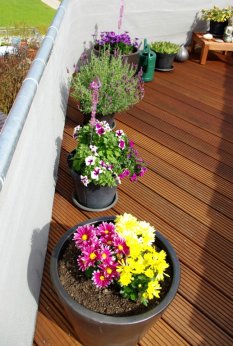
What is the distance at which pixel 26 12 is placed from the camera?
27.1 metres

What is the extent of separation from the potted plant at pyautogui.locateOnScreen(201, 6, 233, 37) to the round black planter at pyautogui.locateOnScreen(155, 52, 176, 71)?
95 centimetres

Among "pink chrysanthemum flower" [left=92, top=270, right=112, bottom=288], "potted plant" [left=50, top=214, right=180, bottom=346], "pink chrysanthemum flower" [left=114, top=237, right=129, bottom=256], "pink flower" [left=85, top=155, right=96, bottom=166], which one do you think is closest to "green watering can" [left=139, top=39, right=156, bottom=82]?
"pink flower" [left=85, top=155, right=96, bottom=166]

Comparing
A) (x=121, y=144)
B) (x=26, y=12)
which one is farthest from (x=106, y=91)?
(x=26, y=12)

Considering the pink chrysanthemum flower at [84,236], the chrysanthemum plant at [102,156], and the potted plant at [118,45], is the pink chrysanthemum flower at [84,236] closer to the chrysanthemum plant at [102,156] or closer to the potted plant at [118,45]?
the chrysanthemum plant at [102,156]

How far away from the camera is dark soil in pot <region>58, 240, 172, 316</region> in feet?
4.80

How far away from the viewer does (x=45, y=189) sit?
6.97 feet

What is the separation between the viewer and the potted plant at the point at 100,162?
211 centimetres

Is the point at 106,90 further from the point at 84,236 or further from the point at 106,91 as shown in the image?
the point at 84,236

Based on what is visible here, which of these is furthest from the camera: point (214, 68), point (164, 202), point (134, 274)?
point (214, 68)

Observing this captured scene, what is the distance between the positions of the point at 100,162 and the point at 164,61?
296 cm

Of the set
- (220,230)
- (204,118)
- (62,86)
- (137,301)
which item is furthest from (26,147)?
(204,118)

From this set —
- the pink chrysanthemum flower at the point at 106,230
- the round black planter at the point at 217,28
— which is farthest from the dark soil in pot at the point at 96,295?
the round black planter at the point at 217,28

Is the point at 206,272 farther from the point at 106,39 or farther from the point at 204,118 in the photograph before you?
the point at 106,39

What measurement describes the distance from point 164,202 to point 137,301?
3.70 ft
